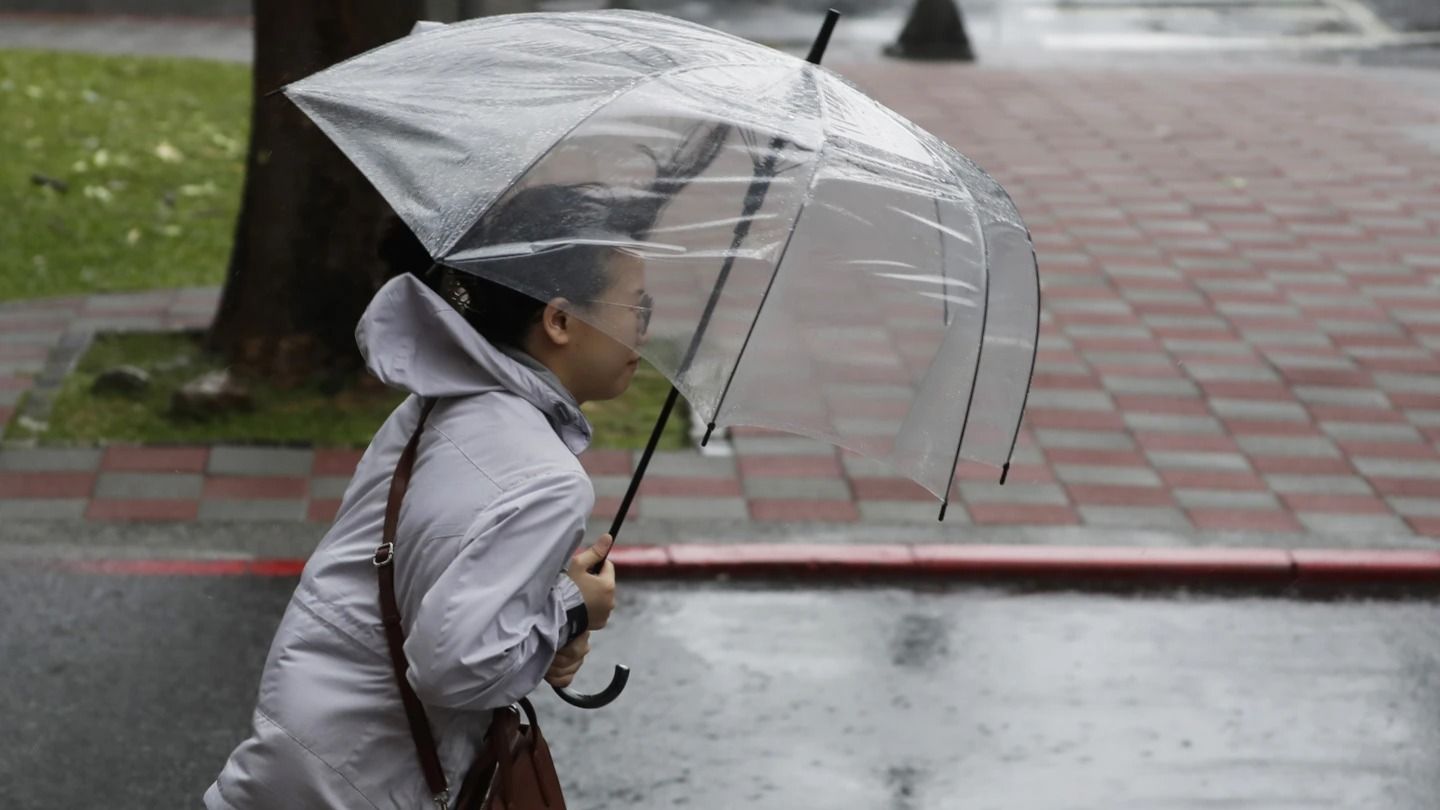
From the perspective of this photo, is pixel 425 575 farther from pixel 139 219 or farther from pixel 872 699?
pixel 139 219

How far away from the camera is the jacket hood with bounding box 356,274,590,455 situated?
8.07 feet

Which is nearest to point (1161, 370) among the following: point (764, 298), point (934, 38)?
point (764, 298)

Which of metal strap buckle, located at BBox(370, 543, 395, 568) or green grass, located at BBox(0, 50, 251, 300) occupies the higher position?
metal strap buckle, located at BBox(370, 543, 395, 568)

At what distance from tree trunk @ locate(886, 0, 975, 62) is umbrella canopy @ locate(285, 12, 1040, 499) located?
40.3 feet

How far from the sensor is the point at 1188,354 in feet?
25.9

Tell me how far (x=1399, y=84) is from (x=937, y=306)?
42.4 ft

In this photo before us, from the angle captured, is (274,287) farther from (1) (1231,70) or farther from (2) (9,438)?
(1) (1231,70)

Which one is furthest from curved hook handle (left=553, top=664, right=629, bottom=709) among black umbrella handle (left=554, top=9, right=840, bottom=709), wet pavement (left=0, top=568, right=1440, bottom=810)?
wet pavement (left=0, top=568, right=1440, bottom=810)

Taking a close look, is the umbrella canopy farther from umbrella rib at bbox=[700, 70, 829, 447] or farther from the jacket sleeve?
the jacket sleeve

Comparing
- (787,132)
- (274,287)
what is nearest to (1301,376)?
(274,287)

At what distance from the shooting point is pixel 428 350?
249cm

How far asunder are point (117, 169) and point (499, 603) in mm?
8967

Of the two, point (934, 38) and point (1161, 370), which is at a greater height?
point (1161, 370)

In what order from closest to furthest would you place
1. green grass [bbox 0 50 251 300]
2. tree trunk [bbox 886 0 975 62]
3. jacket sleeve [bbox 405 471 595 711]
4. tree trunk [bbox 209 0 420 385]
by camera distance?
1. jacket sleeve [bbox 405 471 595 711]
2. tree trunk [bbox 209 0 420 385]
3. green grass [bbox 0 50 251 300]
4. tree trunk [bbox 886 0 975 62]
